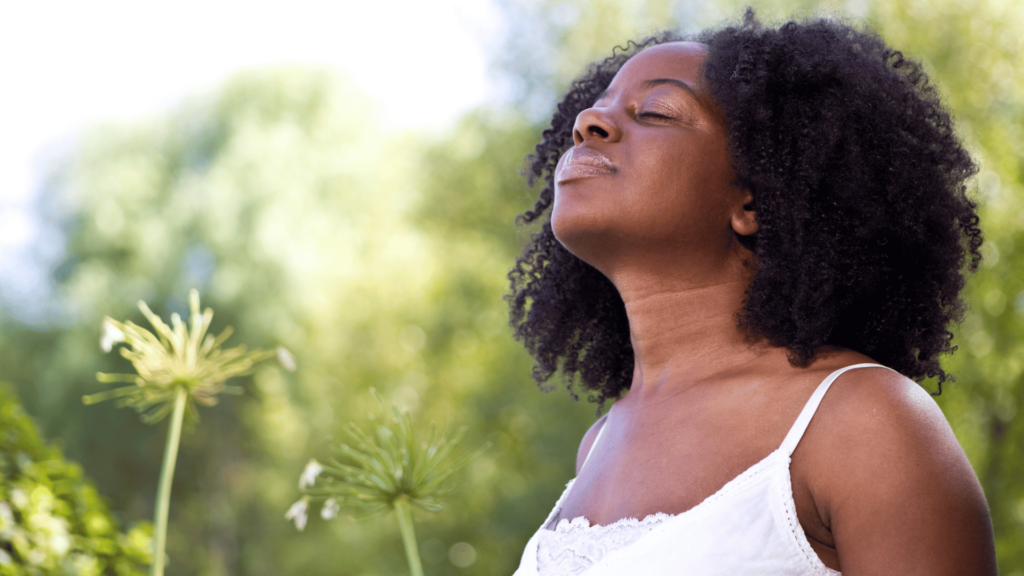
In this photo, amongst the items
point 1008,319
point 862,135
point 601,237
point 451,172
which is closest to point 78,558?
point 601,237

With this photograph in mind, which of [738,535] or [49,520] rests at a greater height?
[49,520]

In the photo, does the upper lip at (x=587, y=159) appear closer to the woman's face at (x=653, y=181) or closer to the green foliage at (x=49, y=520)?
the woman's face at (x=653, y=181)

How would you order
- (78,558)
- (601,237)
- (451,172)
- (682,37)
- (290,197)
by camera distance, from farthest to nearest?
(290,197) → (451,172) → (78,558) → (682,37) → (601,237)

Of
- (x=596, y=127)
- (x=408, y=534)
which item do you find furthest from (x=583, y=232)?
(x=408, y=534)

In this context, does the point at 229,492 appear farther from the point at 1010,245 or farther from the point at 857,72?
the point at 857,72

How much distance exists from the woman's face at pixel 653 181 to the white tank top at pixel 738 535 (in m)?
0.48

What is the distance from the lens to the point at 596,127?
2.06 m

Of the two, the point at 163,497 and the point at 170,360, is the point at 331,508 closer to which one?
the point at 163,497

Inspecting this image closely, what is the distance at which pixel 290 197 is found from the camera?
15.7m

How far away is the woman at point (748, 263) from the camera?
5.31 ft

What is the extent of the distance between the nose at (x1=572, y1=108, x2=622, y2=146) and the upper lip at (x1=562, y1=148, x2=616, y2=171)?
0.05 metres

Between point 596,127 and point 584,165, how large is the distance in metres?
0.12

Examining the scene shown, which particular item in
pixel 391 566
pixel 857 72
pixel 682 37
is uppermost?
pixel 391 566

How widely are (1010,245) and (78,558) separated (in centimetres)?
882
